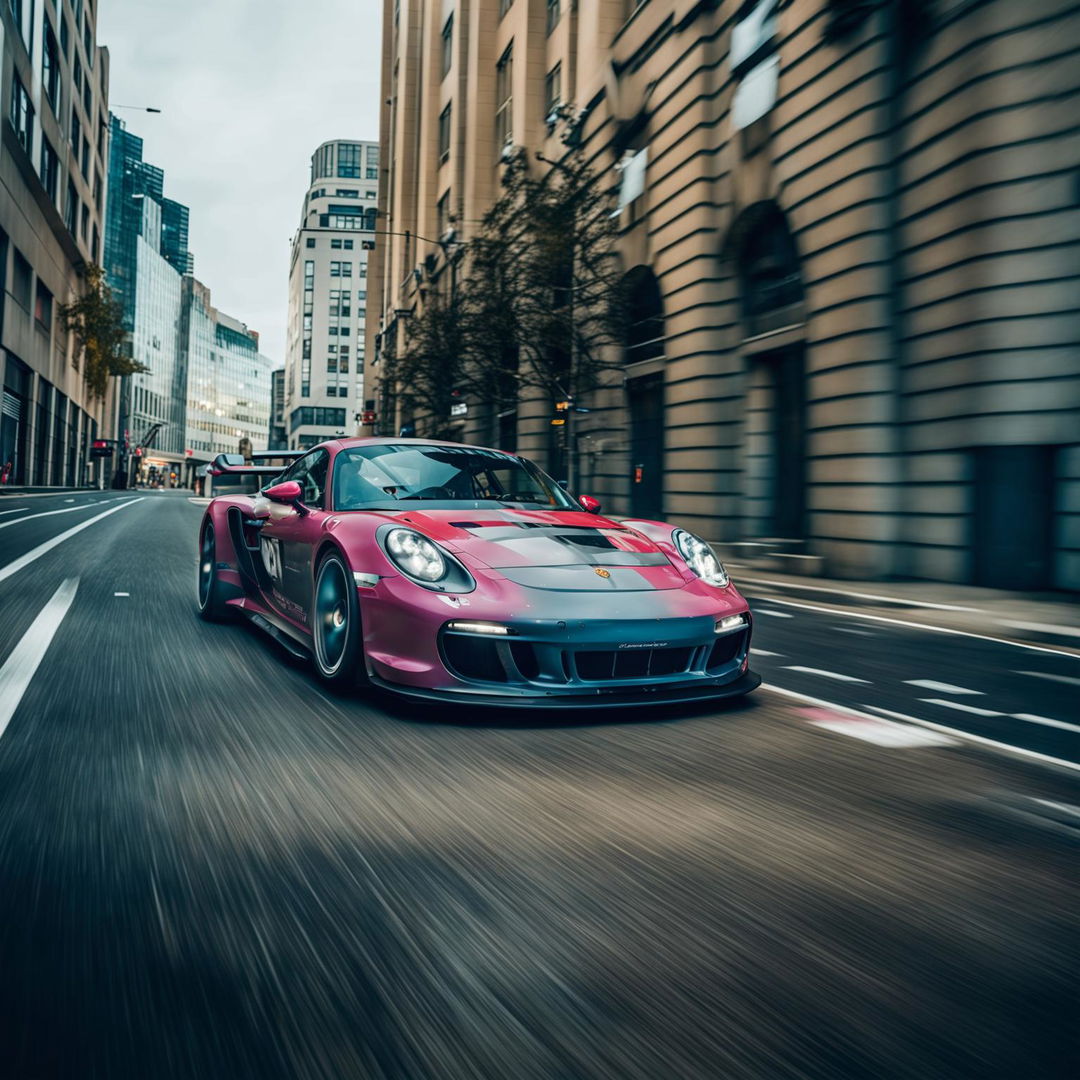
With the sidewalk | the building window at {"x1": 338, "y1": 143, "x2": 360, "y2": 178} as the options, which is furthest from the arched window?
the building window at {"x1": 338, "y1": 143, "x2": 360, "y2": 178}

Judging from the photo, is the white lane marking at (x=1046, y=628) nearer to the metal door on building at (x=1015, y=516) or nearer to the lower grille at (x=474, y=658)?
the metal door on building at (x=1015, y=516)

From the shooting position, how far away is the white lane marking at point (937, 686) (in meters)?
5.00

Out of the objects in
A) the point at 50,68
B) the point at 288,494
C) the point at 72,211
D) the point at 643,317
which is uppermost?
the point at 50,68

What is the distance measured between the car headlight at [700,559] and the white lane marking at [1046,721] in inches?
57.1

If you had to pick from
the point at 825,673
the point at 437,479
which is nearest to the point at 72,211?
the point at 437,479

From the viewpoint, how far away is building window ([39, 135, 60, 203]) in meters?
47.2

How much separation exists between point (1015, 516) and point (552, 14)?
73.3 feet

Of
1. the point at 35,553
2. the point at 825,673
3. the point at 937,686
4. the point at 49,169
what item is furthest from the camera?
the point at 49,169

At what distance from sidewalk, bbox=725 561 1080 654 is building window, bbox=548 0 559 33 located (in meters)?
20.5

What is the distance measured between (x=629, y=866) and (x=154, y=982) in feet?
3.59

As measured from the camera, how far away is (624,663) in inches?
147

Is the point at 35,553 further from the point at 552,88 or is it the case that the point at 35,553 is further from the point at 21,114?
the point at 21,114

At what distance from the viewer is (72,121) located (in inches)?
2215

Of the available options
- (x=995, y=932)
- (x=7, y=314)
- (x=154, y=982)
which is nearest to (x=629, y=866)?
(x=995, y=932)
